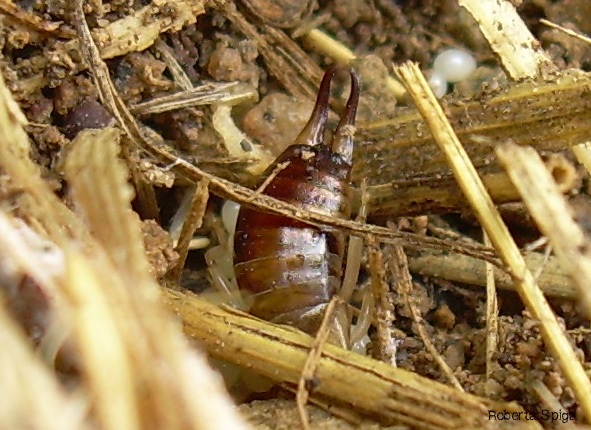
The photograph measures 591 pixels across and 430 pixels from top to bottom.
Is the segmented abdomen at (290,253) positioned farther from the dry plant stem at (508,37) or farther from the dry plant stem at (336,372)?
the dry plant stem at (508,37)

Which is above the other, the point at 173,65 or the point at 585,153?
the point at 173,65

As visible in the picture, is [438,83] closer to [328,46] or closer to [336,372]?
[328,46]

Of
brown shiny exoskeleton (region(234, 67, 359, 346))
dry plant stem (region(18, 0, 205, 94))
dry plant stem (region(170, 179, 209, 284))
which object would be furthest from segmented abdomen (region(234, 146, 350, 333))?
Result: dry plant stem (region(18, 0, 205, 94))

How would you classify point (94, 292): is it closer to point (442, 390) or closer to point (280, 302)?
point (442, 390)

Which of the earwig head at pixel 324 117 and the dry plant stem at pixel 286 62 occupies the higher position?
the dry plant stem at pixel 286 62

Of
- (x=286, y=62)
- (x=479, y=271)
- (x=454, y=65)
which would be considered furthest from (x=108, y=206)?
(x=454, y=65)

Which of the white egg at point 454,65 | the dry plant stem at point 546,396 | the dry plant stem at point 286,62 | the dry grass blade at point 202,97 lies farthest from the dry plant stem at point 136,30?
the dry plant stem at point 546,396

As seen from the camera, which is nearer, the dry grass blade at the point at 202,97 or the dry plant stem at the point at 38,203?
the dry plant stem at the point at 38,203
